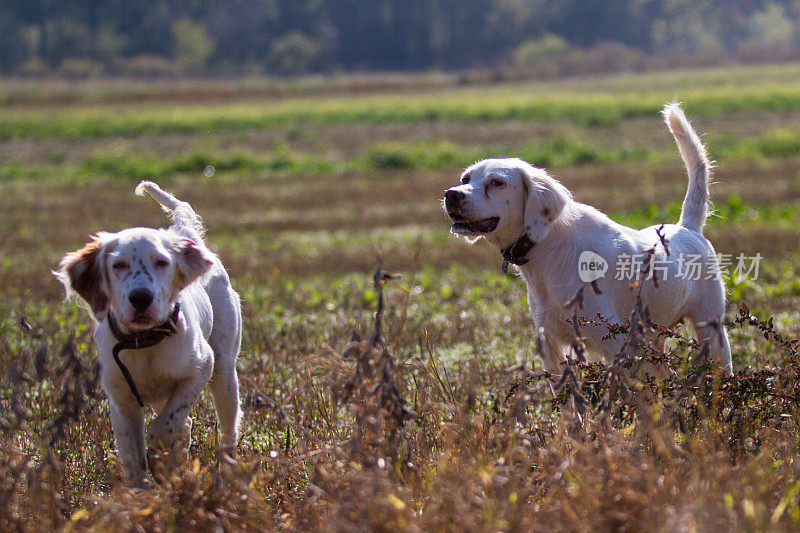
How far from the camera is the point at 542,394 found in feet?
17.2

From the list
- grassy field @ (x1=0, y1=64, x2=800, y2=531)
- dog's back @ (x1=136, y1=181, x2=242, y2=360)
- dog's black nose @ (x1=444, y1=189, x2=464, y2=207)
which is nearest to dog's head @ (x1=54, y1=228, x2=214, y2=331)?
grassy field @ (x1=0, y1=64, x2=800, y2=531)

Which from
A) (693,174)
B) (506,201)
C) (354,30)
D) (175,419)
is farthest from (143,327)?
(354,30)

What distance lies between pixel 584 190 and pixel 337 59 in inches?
3365

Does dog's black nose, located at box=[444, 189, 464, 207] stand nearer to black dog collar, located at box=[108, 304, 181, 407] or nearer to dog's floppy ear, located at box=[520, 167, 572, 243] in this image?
dog's floppy ear, located at box=[520, 167, 572, 243]

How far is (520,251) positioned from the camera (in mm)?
4906

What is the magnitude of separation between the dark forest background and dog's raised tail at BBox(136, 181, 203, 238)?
89276 millimetres

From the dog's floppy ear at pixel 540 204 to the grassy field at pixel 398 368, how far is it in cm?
73

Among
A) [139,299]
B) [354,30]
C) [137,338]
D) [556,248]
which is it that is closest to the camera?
[139,299]

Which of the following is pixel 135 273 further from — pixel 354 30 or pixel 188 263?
pixel 354 30

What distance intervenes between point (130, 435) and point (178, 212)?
146 centimetres

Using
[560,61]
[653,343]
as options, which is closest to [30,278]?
[653,343]

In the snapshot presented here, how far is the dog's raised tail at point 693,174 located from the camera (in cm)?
571

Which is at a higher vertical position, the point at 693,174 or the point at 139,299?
the point at 693,174

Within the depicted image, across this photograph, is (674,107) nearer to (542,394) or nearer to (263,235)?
(542,394)
